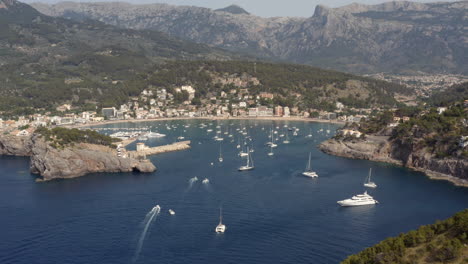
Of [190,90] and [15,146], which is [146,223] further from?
[190,90]

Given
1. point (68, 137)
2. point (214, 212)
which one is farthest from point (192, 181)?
point (68, 137)

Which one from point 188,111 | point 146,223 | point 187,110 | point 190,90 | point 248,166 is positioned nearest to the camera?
point 146,223

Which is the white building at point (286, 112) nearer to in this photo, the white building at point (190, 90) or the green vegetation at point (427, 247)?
the white building at point (190, 90)

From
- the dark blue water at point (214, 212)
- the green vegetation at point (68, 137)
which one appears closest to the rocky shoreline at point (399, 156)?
the dark blue water at point (214, 212)

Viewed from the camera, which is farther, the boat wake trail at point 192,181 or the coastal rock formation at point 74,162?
the coastal rock formation at point 74,162

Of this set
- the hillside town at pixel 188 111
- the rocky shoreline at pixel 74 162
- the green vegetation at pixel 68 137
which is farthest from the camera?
the hillside town at pixel 188 111

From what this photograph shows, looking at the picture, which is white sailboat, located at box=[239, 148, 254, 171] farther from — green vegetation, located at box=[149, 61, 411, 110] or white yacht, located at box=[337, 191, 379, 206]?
green vegetation, located at box=[149, 61, 411, 110]

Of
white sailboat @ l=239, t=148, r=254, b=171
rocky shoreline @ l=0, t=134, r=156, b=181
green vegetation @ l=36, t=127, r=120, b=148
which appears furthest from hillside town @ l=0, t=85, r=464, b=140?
white sailboat @ l=239, t=148, r=254, b=171
